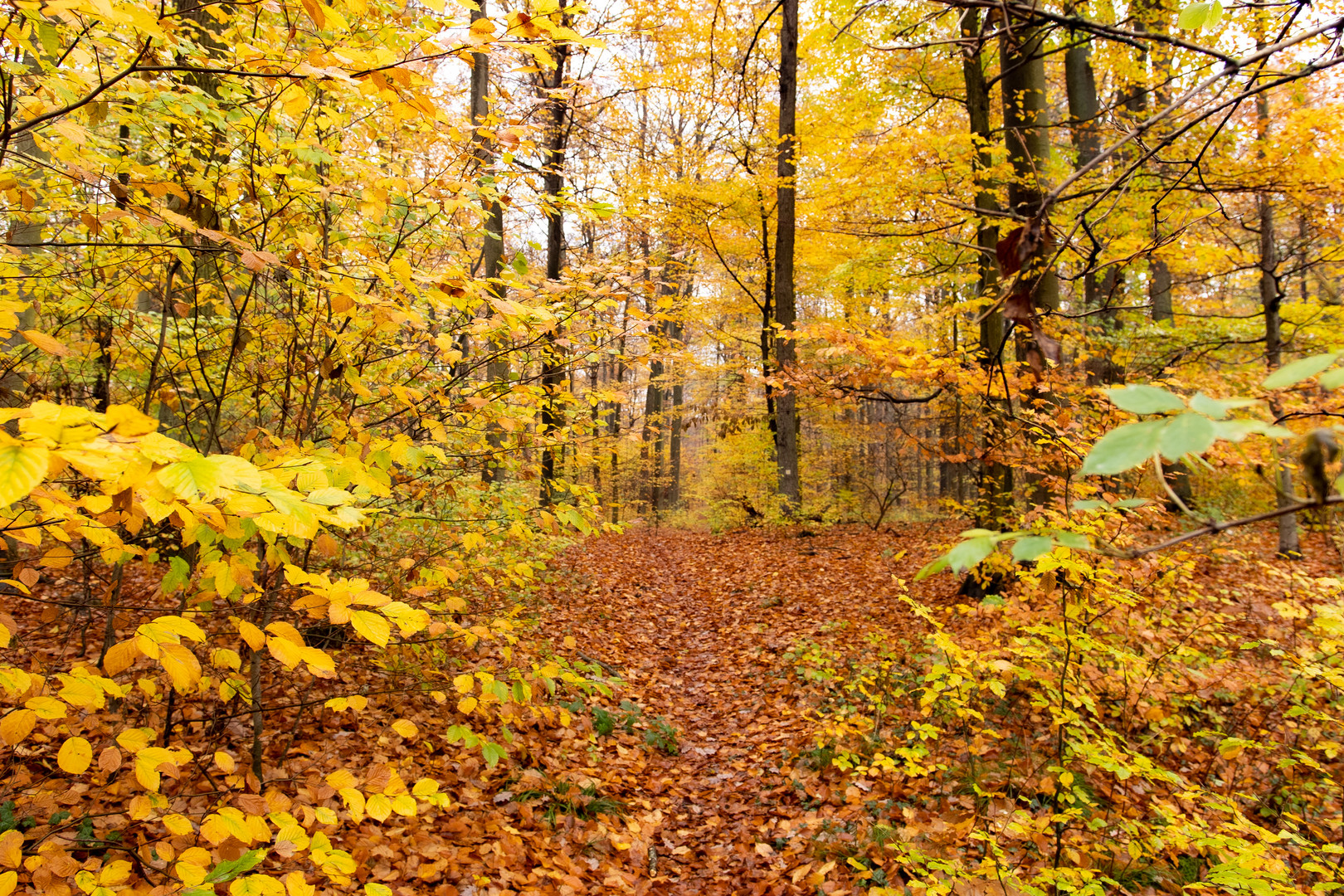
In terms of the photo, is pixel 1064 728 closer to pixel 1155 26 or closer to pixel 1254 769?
pixel 1254 769

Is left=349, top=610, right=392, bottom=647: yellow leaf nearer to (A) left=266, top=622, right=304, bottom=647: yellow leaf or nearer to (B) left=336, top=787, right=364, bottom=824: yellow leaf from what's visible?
(A) left=266, top=622, right=304, bottom=647: yellow leaf

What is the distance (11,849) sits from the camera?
6.56ft

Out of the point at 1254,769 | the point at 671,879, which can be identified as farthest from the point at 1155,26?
the point at 671,879

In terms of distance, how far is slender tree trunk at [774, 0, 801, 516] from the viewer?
1138 cm

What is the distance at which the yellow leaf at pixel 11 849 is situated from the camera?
6.49 ft

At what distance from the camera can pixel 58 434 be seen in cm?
120

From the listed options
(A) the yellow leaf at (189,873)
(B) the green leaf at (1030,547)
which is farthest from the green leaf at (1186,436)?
(A) the yellow leaf at (189,873)

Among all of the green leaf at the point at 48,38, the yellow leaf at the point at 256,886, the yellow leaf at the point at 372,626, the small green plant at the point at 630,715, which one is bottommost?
the small green plant at the point at 630,715

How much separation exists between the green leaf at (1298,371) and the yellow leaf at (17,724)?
293 cm

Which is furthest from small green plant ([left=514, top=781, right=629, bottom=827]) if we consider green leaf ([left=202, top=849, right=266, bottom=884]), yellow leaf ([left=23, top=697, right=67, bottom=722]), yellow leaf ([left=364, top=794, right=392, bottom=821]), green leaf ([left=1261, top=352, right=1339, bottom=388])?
green leaf ([left=1261, top=352, right=1339, bottom=388])

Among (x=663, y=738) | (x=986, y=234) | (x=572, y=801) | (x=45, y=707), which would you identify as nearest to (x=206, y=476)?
(x=45, y=707)

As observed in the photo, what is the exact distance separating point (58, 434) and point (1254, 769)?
6.25 m

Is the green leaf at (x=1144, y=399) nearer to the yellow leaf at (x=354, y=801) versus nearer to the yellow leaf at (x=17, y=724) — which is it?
the yellow leaf at (x=354, y=801)

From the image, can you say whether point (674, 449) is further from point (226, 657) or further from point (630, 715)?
point (226, 657)
